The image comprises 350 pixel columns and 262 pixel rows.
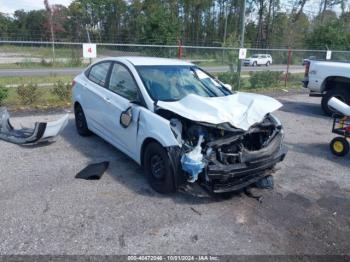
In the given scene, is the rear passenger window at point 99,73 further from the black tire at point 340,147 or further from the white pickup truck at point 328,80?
the white pickup truck at point 328,80

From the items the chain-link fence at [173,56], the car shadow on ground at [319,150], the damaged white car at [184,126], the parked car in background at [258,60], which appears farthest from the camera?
the parked car in background at [258,60]

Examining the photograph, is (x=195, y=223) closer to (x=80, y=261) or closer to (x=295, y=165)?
(x=80, y=261)

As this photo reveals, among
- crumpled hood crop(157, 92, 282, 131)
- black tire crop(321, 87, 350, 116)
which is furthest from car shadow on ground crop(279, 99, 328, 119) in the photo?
crumpled hood crop(157, 92, 282, 131)

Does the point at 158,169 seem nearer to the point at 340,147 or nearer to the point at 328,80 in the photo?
the point at 340,147

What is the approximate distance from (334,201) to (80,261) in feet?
11.0

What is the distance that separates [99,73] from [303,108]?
747 cm

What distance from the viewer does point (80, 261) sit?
10.3ft

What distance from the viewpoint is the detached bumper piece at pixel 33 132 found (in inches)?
237

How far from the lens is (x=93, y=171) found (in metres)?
5.02

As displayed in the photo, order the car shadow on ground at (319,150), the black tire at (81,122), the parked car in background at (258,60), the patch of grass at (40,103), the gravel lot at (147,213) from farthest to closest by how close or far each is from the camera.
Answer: the parked car in background at (258,60) < the patch of grass at (40,103) < the black tire at (81,122) < the car shadow on ground at (319,150) < the gravel lot at (147,213)

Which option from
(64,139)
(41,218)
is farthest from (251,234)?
(64,139)

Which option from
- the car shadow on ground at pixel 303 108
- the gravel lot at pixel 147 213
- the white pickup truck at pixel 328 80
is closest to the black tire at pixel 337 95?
the white pickup truck at pixel 328 80

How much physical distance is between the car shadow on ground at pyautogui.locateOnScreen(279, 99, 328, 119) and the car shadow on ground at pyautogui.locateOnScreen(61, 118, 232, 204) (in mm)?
6357

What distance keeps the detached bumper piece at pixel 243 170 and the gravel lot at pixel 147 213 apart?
313mm
